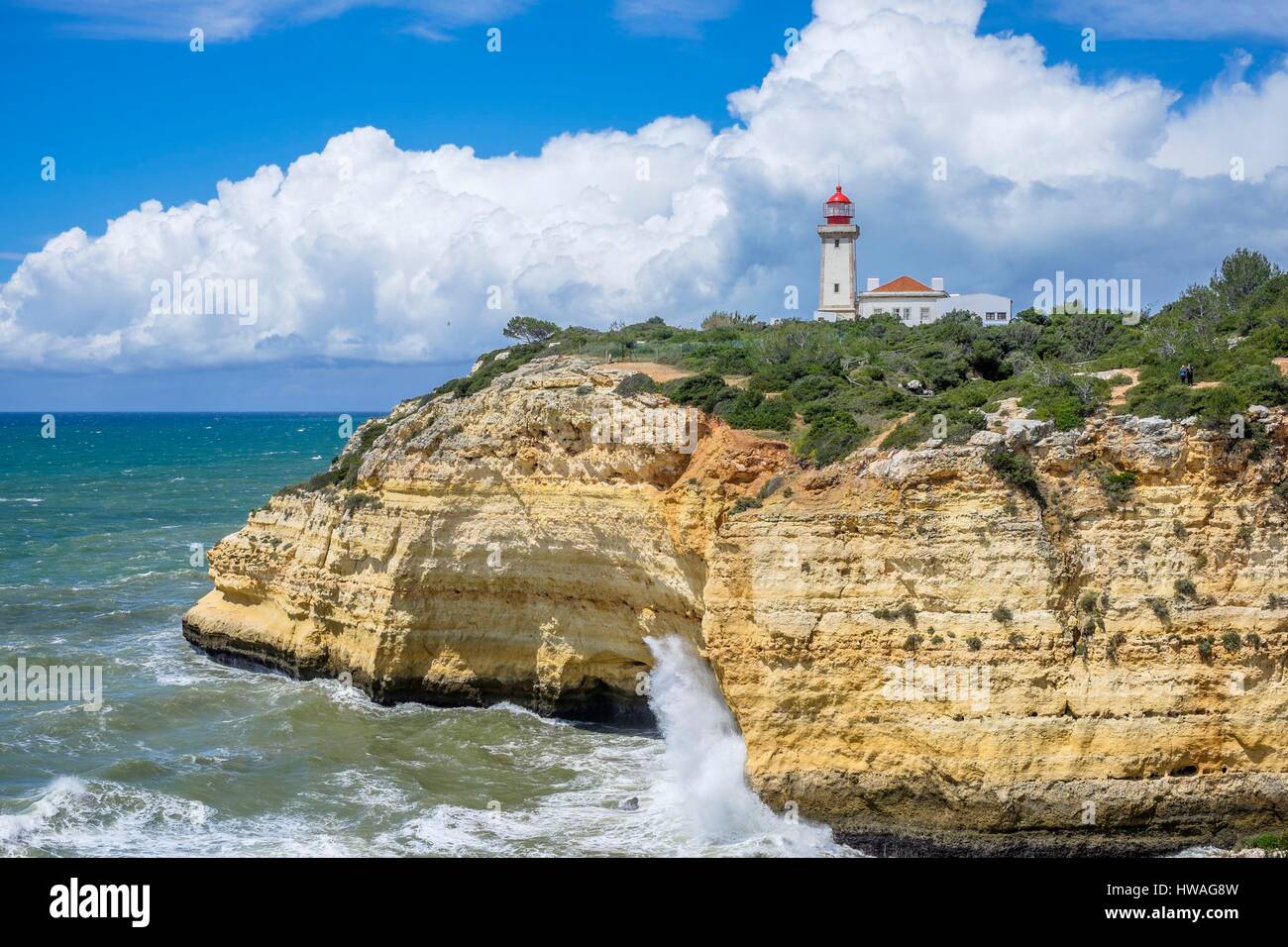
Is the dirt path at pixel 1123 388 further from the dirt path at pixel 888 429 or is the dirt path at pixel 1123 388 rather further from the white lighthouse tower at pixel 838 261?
the white lighthouse tower at pixel 838 261

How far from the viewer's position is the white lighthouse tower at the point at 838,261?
49.0m

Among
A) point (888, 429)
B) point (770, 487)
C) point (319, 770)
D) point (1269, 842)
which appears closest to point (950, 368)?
point (888, 429)

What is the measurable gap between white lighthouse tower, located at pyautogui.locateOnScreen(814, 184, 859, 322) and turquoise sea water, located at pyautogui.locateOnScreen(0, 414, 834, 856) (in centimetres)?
2865

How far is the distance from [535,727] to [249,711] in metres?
6.39

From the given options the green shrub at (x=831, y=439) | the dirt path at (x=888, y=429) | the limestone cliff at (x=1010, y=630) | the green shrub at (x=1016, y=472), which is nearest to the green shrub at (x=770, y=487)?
the limestone cliff at (x=1010, y=630)

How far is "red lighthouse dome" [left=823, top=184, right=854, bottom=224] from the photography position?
49250 millimetres

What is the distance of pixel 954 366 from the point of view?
28766 mm

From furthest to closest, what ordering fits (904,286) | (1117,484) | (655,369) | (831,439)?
1. (904,286)
2. (655,369)
3. (831,439)
4. (1117,484)

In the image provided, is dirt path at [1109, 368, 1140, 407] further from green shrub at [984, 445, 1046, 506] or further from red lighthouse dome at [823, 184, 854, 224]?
red lighthouse dome at [823, 184, 854, 224]

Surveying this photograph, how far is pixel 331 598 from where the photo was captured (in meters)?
26.7

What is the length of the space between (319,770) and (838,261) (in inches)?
1335

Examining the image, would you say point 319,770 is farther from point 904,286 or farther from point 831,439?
point 904,286

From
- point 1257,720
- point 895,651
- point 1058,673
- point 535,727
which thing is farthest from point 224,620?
point 1257,720

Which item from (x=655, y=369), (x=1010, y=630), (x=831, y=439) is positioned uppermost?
(x=655, y=369)
